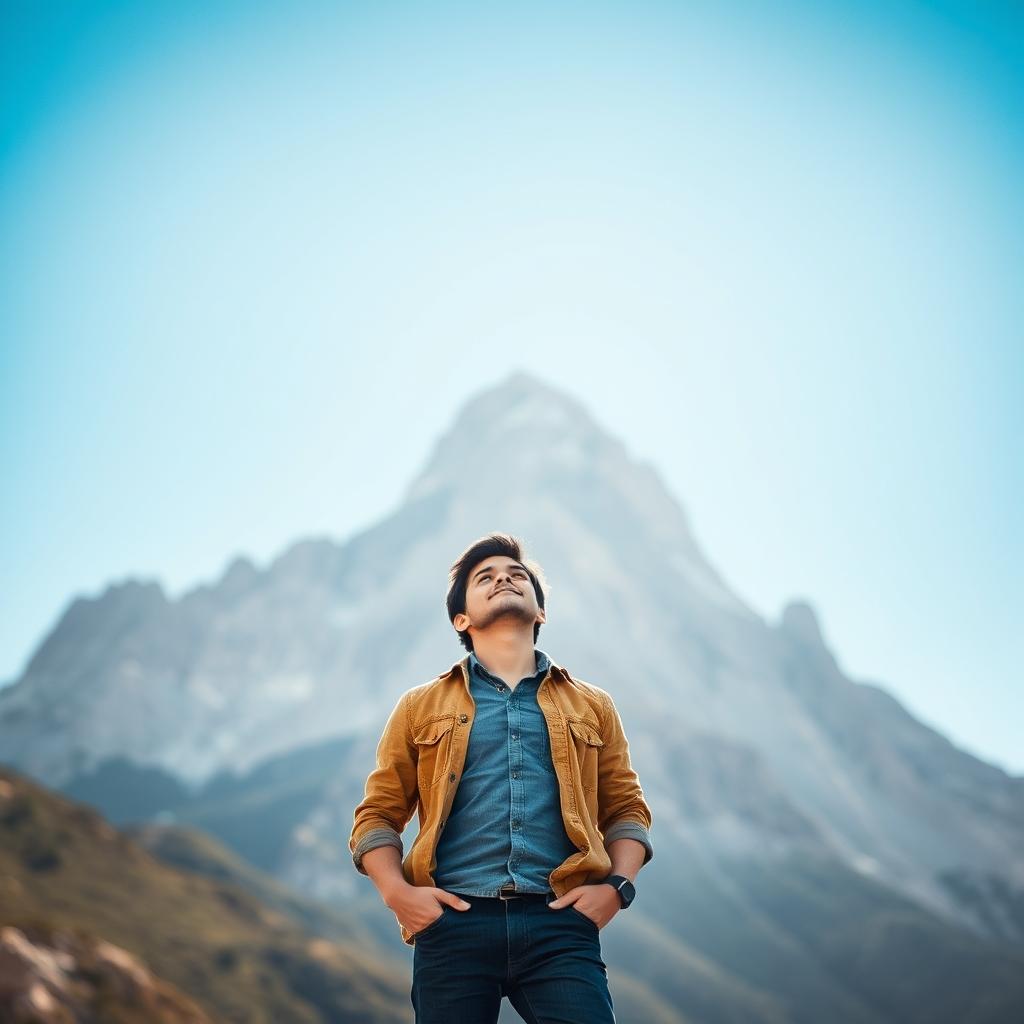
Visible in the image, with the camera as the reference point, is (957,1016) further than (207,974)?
Yes

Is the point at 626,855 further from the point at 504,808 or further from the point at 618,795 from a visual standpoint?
the point at 504,808

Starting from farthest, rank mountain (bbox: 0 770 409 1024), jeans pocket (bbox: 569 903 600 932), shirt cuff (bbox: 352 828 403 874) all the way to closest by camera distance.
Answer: mountain (bbox: 0 770 409 1024) < shirt cuff (bbox: 352 828 403 874) < jeans pocket (bbox: 569 903 600 932)

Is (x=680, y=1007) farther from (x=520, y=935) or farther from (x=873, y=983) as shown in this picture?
(x=520, y=935)

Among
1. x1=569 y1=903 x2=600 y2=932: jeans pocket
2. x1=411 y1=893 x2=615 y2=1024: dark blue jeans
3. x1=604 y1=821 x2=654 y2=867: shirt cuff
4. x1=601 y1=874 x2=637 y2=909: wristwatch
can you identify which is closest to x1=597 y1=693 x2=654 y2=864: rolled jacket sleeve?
x1=604 y1=821 x2=654 y2=867: shirt cuff

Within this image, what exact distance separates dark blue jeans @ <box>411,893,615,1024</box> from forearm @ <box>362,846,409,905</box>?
10.2 inches

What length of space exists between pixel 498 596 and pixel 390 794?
4.26ft

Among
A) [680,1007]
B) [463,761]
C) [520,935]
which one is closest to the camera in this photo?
[520,935]

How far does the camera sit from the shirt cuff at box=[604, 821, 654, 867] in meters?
5.16

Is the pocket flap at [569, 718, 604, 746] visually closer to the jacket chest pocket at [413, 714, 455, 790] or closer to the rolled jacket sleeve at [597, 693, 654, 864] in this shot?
the rolled jacket sleeve at [597, 693, 654, 864]

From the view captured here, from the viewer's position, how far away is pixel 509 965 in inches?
182

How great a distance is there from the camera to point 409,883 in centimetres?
491

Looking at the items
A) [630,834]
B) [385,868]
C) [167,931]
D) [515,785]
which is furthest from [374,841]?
[167,931]

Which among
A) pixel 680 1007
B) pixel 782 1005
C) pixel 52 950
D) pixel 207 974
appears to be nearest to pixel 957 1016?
pixel 782 1005

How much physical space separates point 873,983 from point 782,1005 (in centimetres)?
1633
